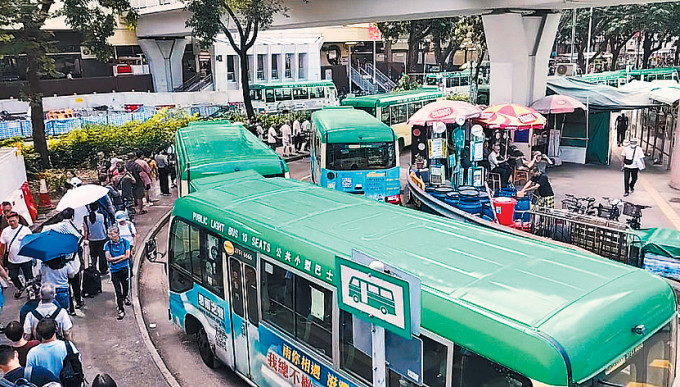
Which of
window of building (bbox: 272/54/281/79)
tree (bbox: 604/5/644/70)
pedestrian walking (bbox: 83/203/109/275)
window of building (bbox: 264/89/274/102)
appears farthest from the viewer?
window of building (bbox: 272/54/281/79)

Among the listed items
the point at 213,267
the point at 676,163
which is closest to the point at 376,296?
the point at 213,267

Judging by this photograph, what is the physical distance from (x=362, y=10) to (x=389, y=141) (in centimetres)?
1227

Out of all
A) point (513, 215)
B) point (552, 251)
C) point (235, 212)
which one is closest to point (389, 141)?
point (513, 215)

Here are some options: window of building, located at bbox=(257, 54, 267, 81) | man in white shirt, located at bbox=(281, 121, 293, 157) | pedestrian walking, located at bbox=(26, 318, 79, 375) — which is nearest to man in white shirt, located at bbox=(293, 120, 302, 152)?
man in white shirt, located at bbox=(281, 121, 293, 157)

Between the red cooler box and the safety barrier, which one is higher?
the safety barrier

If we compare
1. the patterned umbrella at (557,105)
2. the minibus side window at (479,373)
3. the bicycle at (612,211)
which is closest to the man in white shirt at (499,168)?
the bicycle at (612,211)

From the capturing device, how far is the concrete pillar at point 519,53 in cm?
2134

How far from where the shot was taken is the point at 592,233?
10617 millimetres

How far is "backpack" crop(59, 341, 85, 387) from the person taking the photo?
233 inches

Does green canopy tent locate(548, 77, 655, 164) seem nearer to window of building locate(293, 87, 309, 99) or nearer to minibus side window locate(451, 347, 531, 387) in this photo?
window of building locate(293, 87, 309, 99)

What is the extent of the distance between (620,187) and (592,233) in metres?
9.31

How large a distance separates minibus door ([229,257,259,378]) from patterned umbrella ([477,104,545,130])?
38.9 feet

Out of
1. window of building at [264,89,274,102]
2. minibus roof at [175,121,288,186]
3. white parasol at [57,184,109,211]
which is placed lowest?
white parasol at [57,184,109,211]

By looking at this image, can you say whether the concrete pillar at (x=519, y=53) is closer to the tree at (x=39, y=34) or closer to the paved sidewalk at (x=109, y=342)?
the tree at (x=39, y=34)
